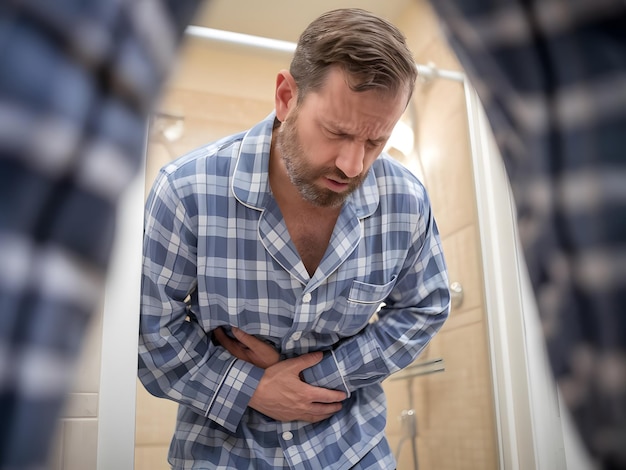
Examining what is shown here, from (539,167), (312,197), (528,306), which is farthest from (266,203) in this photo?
(539,167)

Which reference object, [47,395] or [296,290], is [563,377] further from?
[296,290]

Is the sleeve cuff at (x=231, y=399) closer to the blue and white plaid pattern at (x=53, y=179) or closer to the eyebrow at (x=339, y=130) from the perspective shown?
the eyebrow at (x=339, y=130)

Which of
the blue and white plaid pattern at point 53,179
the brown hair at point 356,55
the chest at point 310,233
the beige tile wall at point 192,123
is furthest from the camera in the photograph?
the beige tile wall at point 192,123

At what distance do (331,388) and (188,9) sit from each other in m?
Result: 0.86

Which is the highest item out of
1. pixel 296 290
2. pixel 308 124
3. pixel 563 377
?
pixel 308 124

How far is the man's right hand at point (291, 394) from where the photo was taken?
977mm

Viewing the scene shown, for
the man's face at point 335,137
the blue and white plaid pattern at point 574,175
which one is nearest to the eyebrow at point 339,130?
the man's face at point 335,137

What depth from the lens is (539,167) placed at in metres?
0.23

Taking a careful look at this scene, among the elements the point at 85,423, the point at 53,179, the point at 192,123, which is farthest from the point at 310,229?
the point at 53,179

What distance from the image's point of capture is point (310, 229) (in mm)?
1071

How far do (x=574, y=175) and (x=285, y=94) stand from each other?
0.89 metres

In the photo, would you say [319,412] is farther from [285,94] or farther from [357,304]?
[285,94]

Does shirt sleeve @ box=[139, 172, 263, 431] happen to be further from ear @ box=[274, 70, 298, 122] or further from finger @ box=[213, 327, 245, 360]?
ear @ box=[274, 70, 298, 122]

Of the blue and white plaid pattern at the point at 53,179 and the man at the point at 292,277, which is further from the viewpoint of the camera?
the man at the point at 292,277
